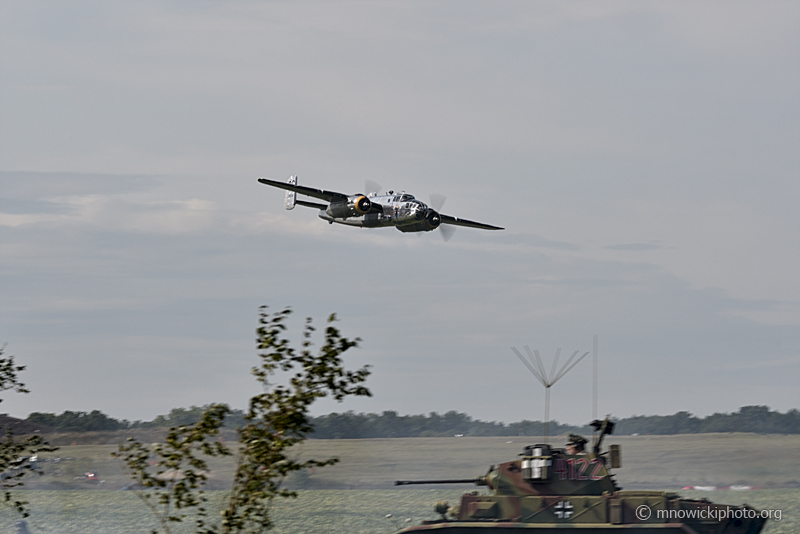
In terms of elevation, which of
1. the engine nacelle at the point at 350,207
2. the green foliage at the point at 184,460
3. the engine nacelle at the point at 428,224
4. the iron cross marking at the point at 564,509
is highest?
the engine nacelle at the point at 350,207

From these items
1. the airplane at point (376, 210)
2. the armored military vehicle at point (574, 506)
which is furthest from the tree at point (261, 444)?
the airplane at point (376, 210)

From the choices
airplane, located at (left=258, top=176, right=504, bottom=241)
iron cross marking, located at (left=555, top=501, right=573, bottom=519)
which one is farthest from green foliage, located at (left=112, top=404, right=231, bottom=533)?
airplane, located at (left=258, top=176, right=504, bottom=241)

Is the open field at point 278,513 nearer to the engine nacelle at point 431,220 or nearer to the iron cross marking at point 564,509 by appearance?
the engine nacelle at point 431,220

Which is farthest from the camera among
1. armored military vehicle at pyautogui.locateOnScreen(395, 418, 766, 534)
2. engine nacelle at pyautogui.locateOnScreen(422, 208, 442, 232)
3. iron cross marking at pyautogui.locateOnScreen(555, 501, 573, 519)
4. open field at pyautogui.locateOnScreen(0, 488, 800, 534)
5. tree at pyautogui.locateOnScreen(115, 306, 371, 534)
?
open field at pyautogui.locateOnScreen(0, 488, 800, 534)

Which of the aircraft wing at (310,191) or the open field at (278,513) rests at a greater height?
the aircraft wing at (310,191)

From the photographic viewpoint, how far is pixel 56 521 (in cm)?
9562

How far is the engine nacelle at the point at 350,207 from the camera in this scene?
58844 mm

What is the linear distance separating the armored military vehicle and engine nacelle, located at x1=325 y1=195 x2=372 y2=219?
92.6ft

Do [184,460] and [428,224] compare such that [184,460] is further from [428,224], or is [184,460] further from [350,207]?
[350,207]

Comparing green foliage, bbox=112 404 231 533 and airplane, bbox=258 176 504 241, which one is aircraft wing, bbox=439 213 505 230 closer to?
airplane, bbox=258 176 504 241

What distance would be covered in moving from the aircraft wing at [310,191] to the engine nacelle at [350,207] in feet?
1.25

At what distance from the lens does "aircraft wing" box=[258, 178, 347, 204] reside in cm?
6097

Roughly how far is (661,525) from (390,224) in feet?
106

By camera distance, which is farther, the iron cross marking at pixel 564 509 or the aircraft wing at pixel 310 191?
the aircraft wing at pixel 310 191
